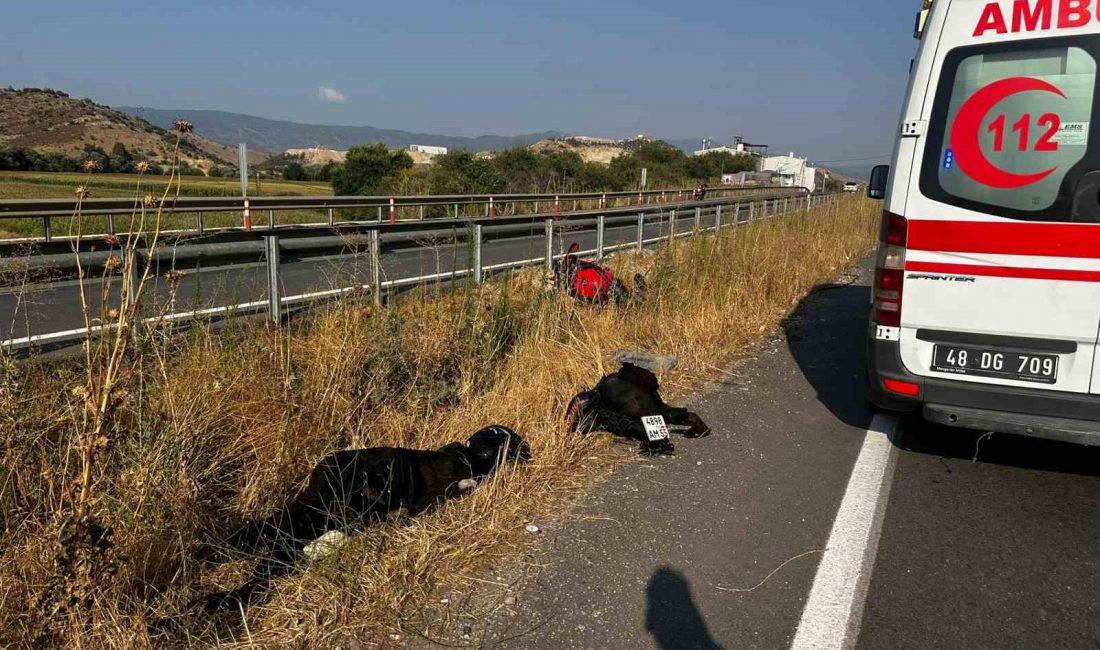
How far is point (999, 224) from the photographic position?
4.02 m

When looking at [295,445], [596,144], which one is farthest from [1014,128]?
[596,144]

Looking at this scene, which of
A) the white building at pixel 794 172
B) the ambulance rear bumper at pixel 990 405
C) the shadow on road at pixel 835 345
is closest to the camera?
the ambulance rear bumper at pixel 990 405

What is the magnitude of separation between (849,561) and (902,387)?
140cm

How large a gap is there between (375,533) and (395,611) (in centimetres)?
48

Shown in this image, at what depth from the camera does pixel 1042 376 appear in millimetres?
4035

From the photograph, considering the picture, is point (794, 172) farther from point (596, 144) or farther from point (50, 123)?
point (596, 144)

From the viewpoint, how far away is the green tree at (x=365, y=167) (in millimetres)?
40969

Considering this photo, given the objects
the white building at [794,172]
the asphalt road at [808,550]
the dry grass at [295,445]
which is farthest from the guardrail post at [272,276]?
the white building at [794,172]

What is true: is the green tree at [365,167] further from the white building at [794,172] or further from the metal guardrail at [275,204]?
the white building at [794,172]

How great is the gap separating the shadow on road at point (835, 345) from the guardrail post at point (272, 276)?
4.31 meters

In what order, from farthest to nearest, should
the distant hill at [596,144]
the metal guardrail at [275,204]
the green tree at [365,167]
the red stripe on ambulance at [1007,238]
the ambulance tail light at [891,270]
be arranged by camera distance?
the distant hill at [596,144] < the green tree at [365,167] < the metal guardrail at [275,204] < the ambulance tail light at [891,270] < the red stripe on ambulance at [1007,238]

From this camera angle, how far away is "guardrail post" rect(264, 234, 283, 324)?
20.0 feet

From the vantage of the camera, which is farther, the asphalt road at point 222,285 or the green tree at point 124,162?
the asphalt road at point 222,285

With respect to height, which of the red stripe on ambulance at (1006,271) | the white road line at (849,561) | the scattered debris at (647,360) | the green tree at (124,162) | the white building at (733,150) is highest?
the white building at (733,150)
